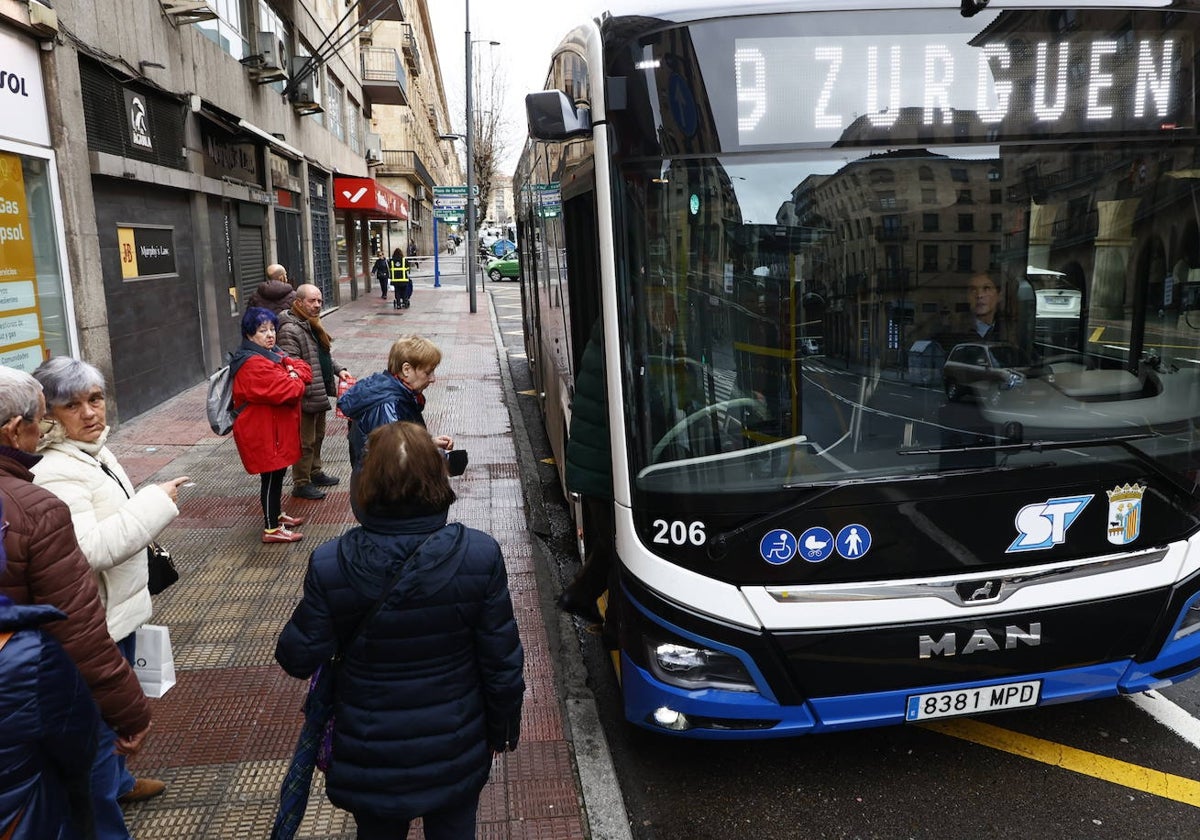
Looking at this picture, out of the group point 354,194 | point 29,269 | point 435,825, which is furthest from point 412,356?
point 354,194

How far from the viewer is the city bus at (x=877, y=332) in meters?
3.14

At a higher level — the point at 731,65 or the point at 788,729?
the point at 731,65

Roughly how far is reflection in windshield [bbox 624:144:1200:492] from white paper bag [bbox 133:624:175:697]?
5.94ft

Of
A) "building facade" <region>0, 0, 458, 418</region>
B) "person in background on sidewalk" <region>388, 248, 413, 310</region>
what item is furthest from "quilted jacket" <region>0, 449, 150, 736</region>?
"person in background on sidewalk" <region>388, 248, 413, 310</region>

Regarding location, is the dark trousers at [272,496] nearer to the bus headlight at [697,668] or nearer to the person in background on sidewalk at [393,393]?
the person in background on sidewalk at [393,393]

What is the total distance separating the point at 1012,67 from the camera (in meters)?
3.14

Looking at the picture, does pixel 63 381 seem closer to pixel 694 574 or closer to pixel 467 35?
pixel 694 574

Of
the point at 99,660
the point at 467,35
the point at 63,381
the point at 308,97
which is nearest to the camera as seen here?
the point at 99,660

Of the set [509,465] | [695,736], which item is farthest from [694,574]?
[509,465]

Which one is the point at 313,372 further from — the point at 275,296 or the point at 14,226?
the point at 14,226

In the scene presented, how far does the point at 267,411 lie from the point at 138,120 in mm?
6530

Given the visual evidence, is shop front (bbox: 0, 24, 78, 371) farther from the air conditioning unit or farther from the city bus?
the air conditioning unit

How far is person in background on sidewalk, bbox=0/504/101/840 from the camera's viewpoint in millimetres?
1821

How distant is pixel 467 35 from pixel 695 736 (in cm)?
2672
